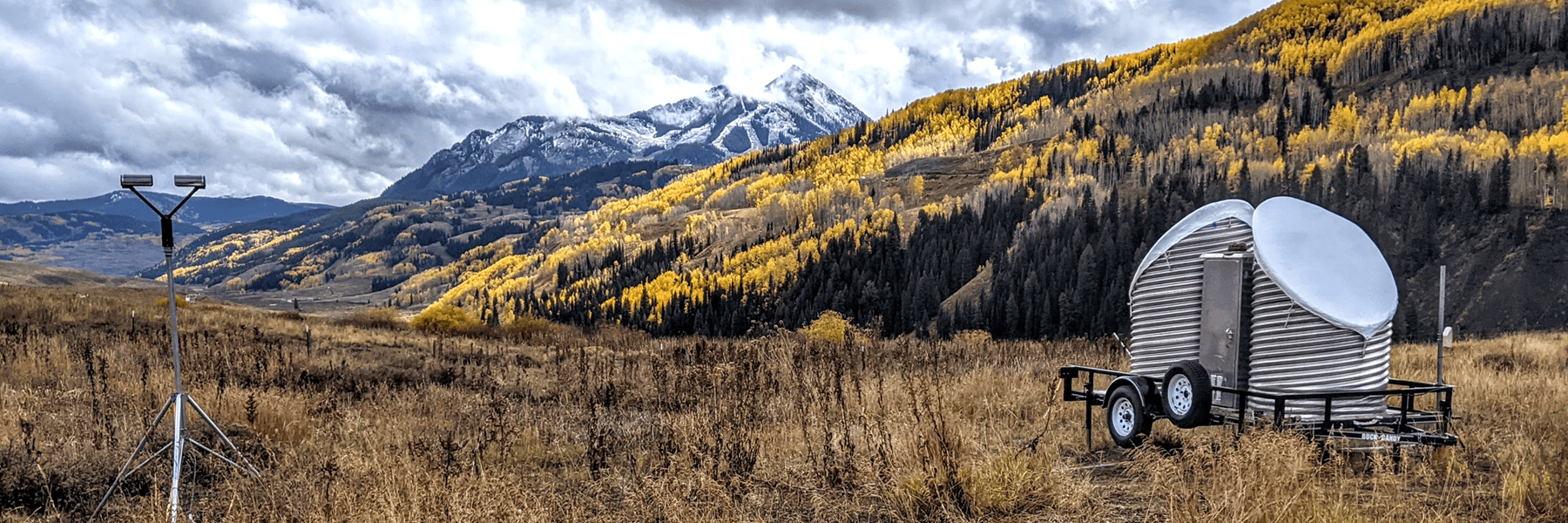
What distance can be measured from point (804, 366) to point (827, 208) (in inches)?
5460

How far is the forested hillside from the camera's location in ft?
241

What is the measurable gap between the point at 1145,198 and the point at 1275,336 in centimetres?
10538

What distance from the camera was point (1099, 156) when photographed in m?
144

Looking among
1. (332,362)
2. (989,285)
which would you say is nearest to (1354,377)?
A: (332,362)

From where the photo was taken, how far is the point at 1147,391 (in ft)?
26.2

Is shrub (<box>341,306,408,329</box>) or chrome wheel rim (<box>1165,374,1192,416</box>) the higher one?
chrome wheel rim (<box>1165,374,1192,416</box>)

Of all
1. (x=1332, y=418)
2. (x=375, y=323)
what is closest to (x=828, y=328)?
(x=375, y=323)

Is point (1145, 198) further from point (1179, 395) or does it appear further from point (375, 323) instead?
point (1179, 395)

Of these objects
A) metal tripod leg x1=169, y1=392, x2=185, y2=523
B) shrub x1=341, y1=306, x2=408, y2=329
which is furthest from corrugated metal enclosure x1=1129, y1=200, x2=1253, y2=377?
shrub x1=341, y1=306, x2=408, y2=329

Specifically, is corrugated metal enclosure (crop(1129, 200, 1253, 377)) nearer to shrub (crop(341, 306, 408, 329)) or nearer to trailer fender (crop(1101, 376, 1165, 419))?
trailer fender (crop(1101, 376, 1165, 419))

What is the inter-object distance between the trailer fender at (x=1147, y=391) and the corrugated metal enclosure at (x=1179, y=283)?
0.72 m

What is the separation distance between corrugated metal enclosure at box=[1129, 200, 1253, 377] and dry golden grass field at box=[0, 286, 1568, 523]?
993 mm

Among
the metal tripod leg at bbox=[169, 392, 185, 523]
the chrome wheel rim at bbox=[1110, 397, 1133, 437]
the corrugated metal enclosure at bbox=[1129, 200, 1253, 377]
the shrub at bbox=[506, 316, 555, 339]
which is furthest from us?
the shrub at bbox=[506, 316, 555, 339]

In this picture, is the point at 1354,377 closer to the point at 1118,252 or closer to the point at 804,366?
→ the point at 804,366
